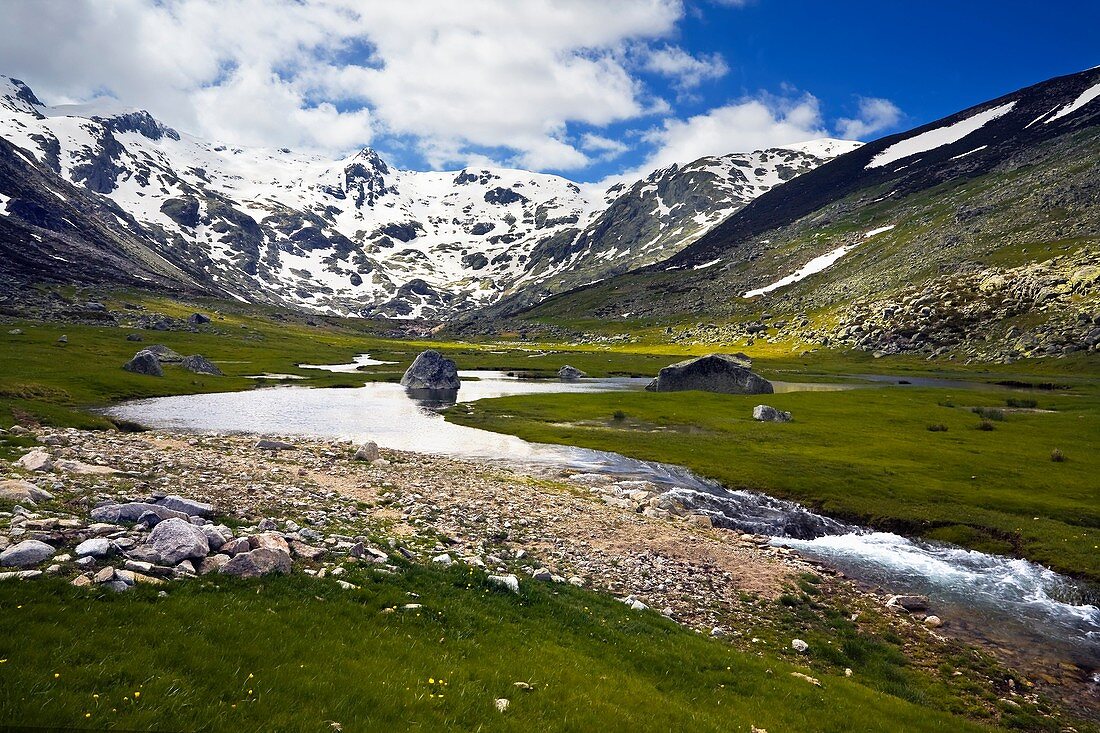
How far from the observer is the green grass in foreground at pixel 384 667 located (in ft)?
26.7

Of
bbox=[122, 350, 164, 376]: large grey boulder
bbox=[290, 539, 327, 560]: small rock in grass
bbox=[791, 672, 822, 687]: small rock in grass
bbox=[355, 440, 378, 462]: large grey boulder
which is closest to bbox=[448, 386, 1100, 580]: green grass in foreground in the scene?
bbox=[791, 672, 822, 687]: small rock in grass

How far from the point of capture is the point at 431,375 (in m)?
105

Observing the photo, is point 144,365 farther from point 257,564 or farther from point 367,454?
point 257,564

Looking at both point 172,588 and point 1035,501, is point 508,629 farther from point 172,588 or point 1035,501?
point 1035,501

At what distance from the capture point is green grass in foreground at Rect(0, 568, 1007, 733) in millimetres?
8125

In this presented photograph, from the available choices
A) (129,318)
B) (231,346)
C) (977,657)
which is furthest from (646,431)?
(129,318)

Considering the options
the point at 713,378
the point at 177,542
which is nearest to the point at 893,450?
the point at 713,378

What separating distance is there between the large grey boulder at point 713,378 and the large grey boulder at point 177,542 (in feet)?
296

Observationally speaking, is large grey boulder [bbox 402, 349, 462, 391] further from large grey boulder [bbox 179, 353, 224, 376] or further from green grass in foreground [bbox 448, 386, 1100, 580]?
large grey boulder [bbox 179, 353, 224, 376]

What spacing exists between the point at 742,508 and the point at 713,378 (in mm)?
63440

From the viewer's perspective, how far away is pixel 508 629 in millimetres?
14398

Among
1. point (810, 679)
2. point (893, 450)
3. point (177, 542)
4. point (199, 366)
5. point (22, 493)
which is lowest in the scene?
point (810, 679)

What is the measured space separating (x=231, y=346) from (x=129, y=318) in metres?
62.4

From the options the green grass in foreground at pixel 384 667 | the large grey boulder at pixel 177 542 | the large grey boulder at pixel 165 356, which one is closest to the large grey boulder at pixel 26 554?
the green grass in foreground at pixel 384 667
